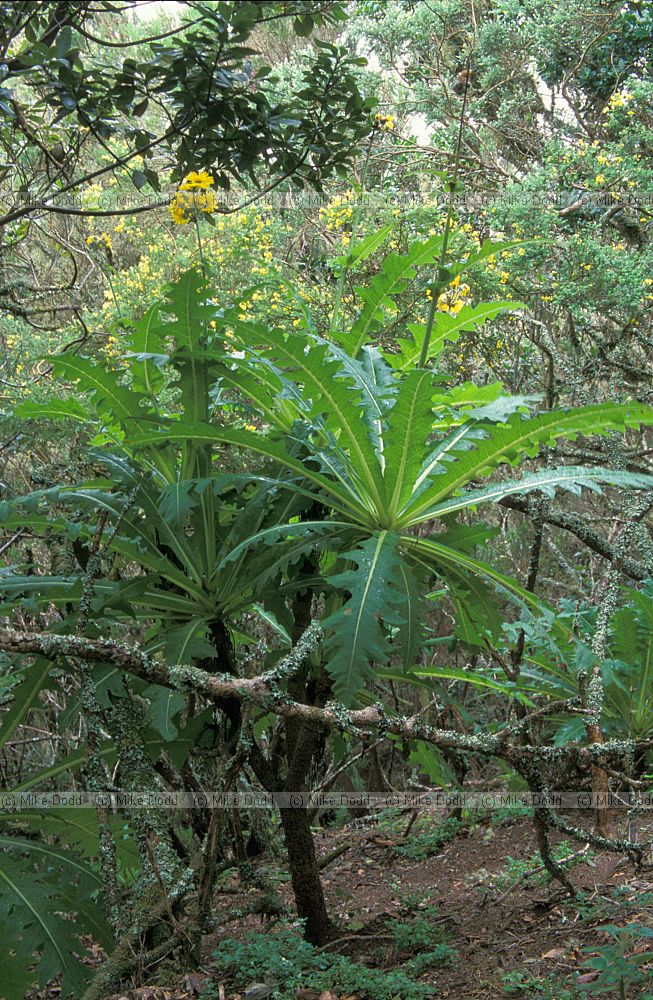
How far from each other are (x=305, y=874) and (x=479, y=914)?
0.76 meters

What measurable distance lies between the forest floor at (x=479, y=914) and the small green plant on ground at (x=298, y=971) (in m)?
0.03

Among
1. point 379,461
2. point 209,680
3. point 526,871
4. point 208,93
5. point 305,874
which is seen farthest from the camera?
point 526,871

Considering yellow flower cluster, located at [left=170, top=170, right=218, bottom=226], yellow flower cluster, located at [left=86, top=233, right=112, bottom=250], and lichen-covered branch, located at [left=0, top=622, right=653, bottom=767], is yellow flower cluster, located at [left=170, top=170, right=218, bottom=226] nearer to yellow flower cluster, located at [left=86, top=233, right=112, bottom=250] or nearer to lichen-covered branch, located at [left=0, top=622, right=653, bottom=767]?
lichen-covered branch, located at [left=0, top=622, right=653, bottom=767]

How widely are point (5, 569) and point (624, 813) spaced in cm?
303

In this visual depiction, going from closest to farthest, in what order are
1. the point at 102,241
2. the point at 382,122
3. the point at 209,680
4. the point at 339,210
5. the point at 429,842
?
the point at 209,680
the point at 429,842
the point at 382,122
the point at 102,241
the point at 339,210

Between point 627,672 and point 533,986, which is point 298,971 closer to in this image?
point 533,986

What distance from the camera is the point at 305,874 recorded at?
2920mm

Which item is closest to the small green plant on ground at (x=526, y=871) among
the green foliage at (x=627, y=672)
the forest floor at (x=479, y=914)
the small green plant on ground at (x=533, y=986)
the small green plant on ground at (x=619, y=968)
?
the forest floor at (x=479, y=914)

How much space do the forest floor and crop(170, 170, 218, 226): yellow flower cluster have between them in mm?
2495

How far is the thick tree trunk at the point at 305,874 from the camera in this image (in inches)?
112

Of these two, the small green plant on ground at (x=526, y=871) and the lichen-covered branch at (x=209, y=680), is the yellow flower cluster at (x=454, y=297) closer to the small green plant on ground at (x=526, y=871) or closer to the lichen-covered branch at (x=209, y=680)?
the small green plant on ground at (x=526, y=871)

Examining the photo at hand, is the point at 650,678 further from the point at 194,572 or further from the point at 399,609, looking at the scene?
the point at 194,572

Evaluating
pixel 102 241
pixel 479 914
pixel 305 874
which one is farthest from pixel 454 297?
pixel 305 874

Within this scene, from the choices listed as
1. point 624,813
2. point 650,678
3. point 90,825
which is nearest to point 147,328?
point 90,825
